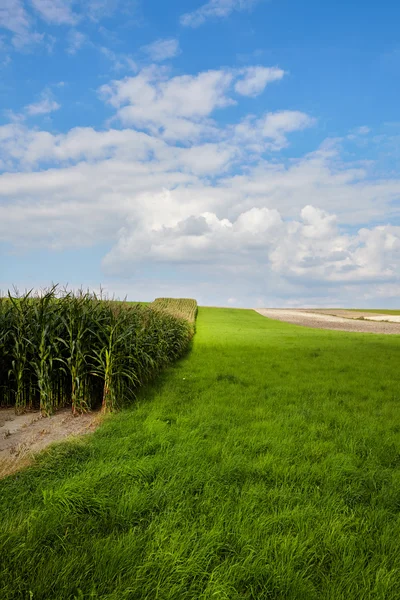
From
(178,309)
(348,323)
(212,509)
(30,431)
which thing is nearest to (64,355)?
(30,431)

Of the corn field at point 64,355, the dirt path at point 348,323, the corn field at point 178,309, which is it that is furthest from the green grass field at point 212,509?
the dirt path at point 348,323

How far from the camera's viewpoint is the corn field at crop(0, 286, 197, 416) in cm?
822

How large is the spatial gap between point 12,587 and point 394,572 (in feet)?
10.4

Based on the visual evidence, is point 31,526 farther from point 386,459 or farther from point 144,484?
point 386,459

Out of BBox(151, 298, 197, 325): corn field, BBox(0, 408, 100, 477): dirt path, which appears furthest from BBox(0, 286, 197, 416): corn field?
BBox(151, 298, 197, 325): corn field

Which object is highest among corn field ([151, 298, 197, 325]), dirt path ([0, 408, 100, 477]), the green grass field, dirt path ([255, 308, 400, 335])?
corn field ([151, 298, 197, 325])

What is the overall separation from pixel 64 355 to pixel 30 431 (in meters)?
1.91

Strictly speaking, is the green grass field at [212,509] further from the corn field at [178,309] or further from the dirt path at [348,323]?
the dirt path at [348,323]

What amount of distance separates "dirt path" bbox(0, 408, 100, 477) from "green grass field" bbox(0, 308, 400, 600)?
39 cm

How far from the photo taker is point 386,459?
5992mm

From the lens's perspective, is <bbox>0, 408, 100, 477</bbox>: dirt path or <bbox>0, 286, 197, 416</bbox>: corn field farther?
<bbox>0, 286, 197, 416</bbox>: corn field

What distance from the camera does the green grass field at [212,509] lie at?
3.24 metres

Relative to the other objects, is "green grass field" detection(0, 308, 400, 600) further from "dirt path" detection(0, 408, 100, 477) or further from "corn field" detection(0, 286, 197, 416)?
"corn field" detection(0, 286, 197, 416)

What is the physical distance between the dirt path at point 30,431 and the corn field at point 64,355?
242 millimetres
